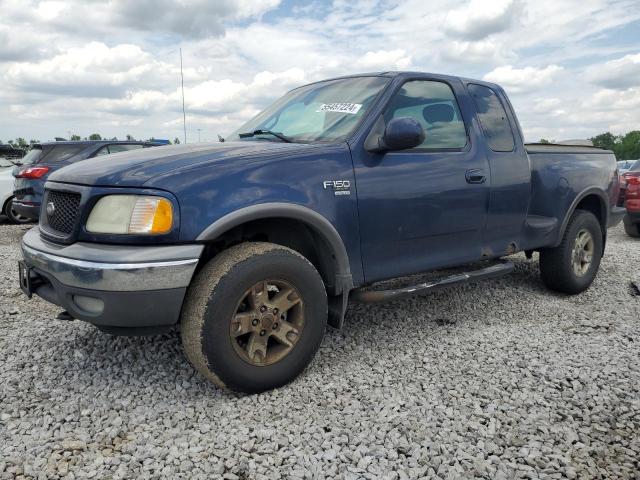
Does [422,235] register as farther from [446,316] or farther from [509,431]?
[509,431]

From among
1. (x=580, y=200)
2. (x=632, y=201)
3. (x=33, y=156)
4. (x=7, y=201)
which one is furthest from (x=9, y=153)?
(x=632, y=201)

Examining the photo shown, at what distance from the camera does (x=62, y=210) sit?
2.89 meters

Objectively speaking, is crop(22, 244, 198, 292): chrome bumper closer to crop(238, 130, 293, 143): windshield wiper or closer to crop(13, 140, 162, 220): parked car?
crop(238, 130, 293, 143): windshield wiper

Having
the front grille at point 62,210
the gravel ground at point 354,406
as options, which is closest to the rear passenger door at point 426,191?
the gravel ground at point 354,406

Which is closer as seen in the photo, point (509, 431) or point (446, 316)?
point (509, 431)

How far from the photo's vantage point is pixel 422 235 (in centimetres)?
354

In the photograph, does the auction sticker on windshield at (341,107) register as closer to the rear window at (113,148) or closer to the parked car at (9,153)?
the rear window at (113,148)

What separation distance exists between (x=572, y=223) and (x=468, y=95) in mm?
1720

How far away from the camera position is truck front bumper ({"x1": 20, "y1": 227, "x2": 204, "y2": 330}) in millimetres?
2504

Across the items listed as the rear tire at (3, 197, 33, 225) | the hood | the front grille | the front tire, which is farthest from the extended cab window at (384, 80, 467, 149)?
the rear tire at (3, 197, 33, 225)

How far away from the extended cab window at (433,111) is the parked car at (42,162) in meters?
6.27

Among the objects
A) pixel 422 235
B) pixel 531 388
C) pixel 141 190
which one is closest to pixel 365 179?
pixel 422 235

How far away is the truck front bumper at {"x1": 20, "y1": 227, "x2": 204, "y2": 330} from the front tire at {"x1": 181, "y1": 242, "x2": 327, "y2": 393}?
0.46 ft

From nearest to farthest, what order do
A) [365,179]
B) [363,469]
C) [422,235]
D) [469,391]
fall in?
[363,469] → [469,391] → [365,179] → [422,235]
